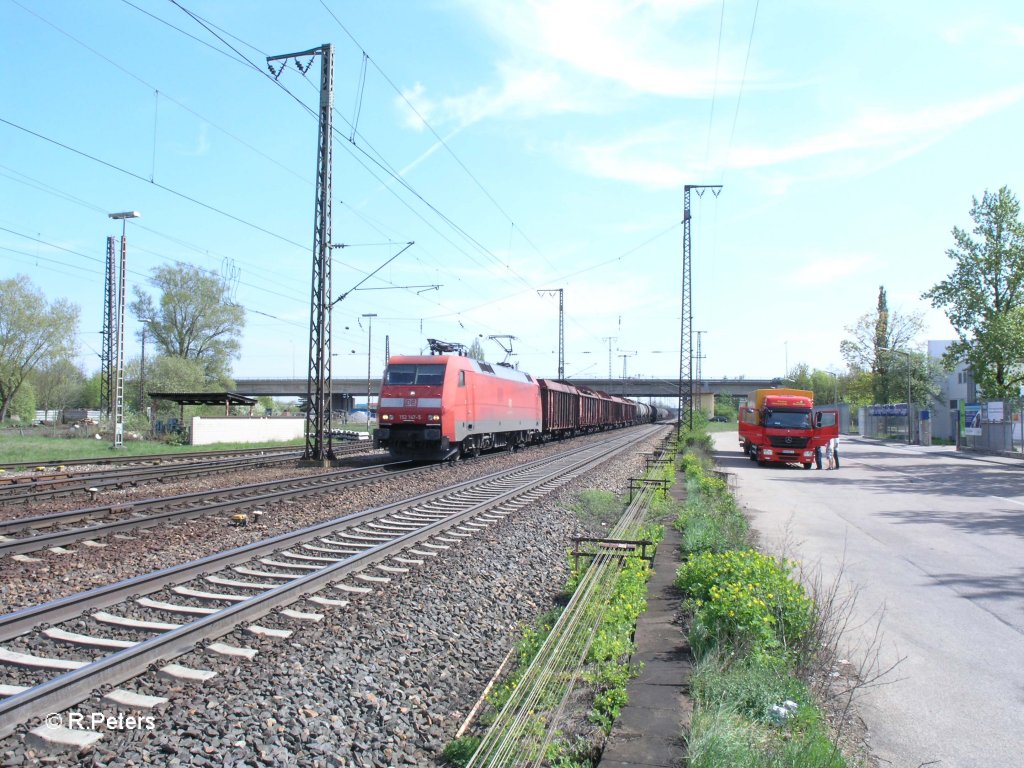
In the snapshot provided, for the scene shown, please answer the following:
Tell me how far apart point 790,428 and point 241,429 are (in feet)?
82.4

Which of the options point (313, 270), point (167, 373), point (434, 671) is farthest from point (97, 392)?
point (434, 671)

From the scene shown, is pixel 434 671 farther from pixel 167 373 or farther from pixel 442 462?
pixel 167 373

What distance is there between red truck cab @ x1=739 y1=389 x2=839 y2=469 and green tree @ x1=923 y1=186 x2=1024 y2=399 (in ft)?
44.2

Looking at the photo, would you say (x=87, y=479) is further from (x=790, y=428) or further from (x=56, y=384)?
(x=56, y=384)

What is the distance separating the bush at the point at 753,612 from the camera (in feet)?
15.2

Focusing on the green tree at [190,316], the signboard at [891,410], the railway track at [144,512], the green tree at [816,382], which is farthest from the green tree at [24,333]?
the green tree at [816,382]

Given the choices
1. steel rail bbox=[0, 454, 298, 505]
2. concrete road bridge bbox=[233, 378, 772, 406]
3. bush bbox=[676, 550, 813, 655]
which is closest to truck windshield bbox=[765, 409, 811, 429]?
steel rail bbox=[0, 454, 298, 505]

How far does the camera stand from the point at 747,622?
465cm

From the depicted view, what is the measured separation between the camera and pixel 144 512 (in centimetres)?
1109

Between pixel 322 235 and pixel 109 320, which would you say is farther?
pixel 109 320

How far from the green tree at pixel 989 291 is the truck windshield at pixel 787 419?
Result: 46.2ft

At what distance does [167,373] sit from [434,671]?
176 feet

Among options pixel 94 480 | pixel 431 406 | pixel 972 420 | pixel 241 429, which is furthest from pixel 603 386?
pixel 94 480

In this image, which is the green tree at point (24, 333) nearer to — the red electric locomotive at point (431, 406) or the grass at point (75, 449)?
the grass at point (75, 449)
